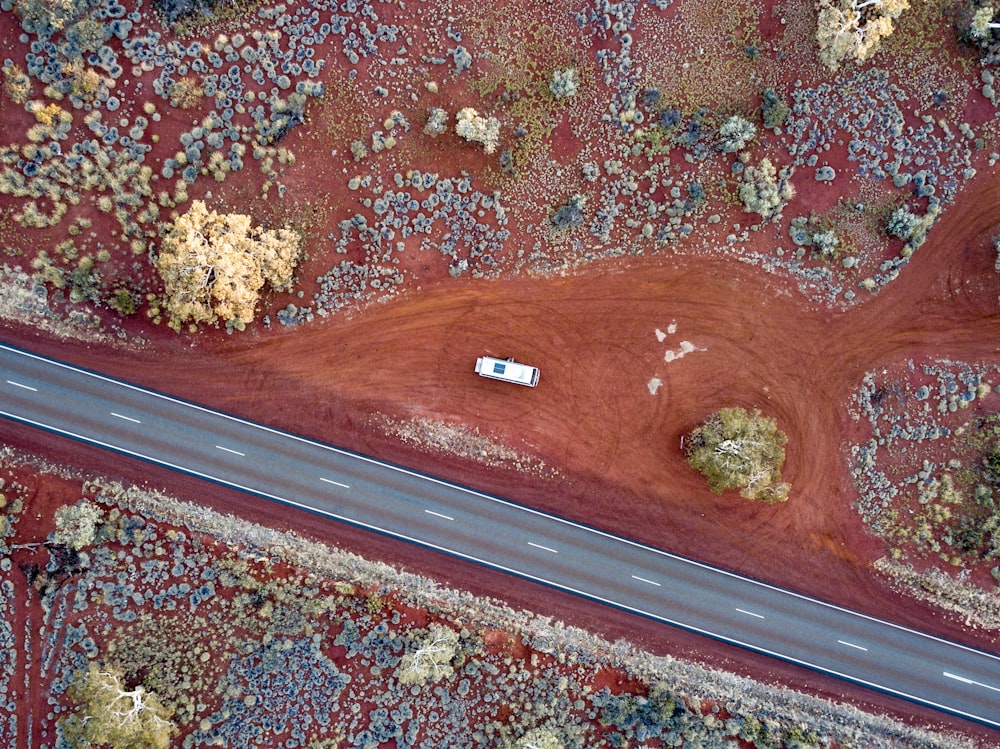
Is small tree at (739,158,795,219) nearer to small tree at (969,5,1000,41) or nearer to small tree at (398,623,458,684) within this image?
small tree at (969,5,1000,41)

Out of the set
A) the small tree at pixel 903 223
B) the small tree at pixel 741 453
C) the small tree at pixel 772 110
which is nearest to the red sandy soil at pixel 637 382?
the small tree at pixel 741 453

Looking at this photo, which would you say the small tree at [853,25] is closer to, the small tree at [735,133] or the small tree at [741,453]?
the small tree at [735,133]

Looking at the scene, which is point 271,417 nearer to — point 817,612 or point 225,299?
point 225,299

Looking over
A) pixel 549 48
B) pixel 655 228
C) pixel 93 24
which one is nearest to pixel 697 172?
pixel 655 228

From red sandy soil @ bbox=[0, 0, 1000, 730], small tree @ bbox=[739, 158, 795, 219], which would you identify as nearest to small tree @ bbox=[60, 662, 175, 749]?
red sandy soil @ bbox=[0, 0, 1000, 730]

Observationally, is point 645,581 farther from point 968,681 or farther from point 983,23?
point 983,23

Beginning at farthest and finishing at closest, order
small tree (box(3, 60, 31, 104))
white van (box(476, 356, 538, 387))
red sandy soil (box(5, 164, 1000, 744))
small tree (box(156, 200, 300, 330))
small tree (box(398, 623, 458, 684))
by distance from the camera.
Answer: red sandy soil (box(5, 164, 1000, 744))
white van (box(476, 356, 538, 387))
small tree (box(3, 60, 31, 104))
small tree (box(398, 623, 458, 684))
small tree (box(156, 200, 300, 330))
